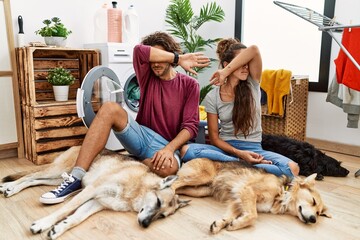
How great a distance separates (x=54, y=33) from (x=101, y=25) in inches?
21.7

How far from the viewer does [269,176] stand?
1.88 metres

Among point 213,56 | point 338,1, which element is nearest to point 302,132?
point 338,1

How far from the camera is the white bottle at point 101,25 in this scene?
3.27m

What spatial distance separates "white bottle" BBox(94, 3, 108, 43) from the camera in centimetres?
327

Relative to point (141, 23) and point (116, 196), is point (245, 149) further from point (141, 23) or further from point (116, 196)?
point (141, 23)

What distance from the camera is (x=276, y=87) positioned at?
324 centimetres

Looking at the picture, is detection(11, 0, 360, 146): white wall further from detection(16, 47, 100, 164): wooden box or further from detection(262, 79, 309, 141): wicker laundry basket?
detection(16, 47, 100, 164): wooden box

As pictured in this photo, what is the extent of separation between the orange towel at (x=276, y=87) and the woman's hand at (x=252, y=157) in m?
1.26

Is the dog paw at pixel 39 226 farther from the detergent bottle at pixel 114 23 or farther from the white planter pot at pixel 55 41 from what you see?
the detergent bottle at pixel 114 23

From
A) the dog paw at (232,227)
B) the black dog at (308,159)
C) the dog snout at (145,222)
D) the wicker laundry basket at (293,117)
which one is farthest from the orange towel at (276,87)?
the dog snout at (145,222)

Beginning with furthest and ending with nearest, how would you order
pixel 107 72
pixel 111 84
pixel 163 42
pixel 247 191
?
pixel 111 84 < pixel 107 72 < pixel 163 42 < pixel 247 191

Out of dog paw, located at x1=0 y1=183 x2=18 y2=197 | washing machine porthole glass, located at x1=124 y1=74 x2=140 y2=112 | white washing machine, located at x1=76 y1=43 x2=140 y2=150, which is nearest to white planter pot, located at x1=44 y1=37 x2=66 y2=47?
white washing machine, located at x1=76 y1=43 x2=140 y2=150

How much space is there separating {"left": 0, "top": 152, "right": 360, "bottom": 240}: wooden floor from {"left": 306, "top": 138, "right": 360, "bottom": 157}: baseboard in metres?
1.25

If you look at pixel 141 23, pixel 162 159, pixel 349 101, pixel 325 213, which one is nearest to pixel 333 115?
pixel 349 101
